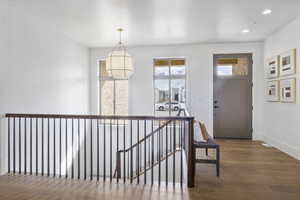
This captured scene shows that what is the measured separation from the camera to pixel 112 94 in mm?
6504

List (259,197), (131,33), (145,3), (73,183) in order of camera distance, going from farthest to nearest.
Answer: (131,33)
(145,3)
(73,183)
(259,197)

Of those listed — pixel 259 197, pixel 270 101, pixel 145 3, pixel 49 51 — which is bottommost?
pixel 259 197

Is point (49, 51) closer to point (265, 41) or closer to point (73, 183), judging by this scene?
point (73, 183)

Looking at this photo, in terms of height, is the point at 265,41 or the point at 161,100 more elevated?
the point at 265,41

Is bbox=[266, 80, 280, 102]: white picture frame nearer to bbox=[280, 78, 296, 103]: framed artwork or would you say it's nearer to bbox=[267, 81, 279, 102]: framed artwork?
bbox=[267, 81, 279, 102]: framed artwork

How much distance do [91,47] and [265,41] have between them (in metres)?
5.14

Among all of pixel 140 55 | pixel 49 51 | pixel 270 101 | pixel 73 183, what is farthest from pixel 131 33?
pixel 270 101

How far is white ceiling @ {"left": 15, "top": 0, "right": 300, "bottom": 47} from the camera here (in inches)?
131

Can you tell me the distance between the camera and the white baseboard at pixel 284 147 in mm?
4007

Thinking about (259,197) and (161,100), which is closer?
(259,197)

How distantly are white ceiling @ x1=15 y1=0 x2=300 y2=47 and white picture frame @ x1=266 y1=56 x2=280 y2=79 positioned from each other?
0.67 meters

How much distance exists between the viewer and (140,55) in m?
6.20

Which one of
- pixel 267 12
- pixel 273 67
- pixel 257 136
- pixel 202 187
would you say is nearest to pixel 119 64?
pixel 202 187

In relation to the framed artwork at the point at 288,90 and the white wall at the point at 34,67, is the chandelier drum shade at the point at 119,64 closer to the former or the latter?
→ the white wall at the point at 34,67
